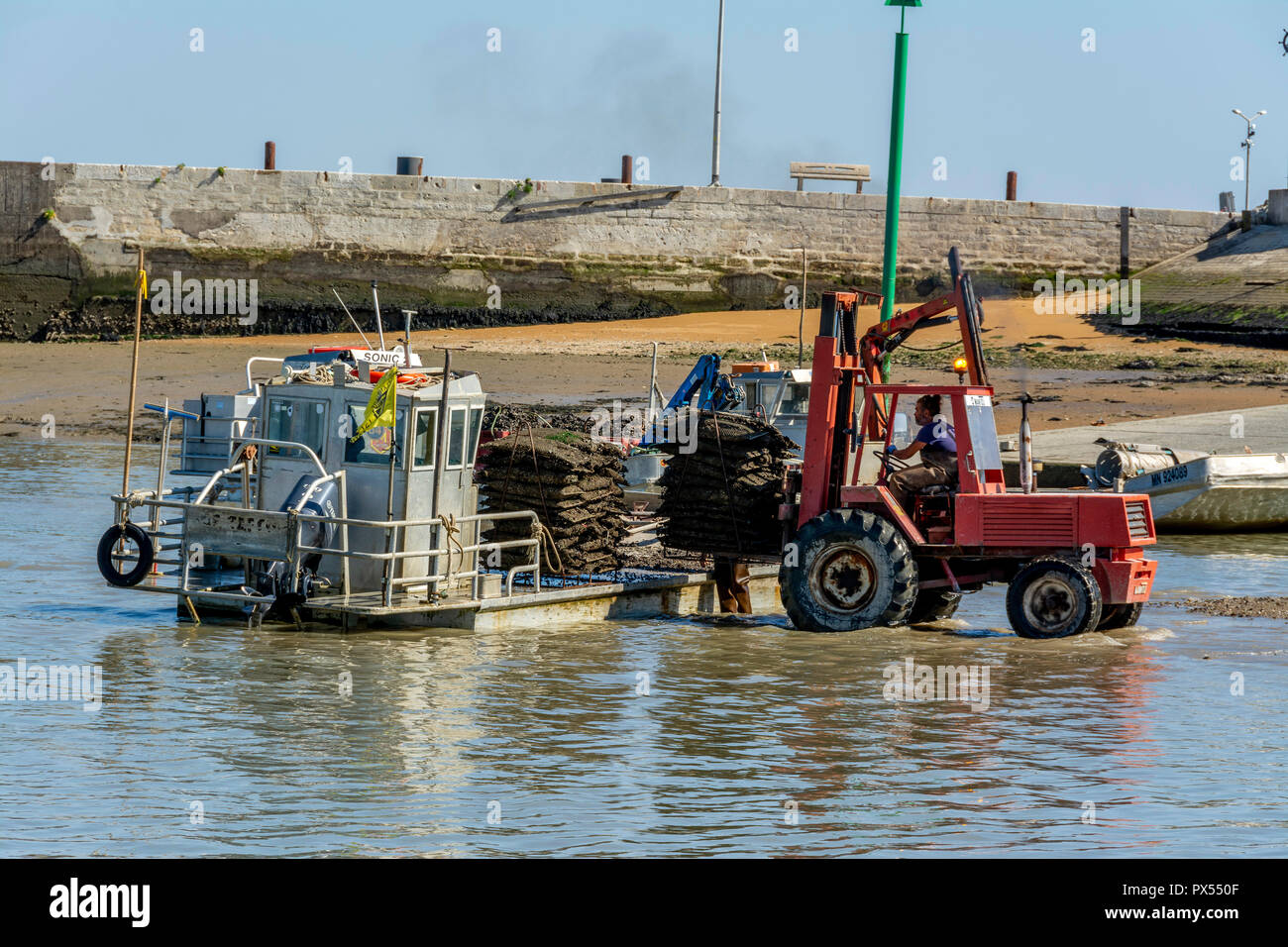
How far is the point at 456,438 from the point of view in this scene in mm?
15820

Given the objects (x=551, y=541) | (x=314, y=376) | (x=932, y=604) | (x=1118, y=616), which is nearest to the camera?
(x=1118, y=616)

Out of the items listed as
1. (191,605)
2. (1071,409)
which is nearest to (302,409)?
(191,605)

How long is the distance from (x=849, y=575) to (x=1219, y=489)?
9.51 m

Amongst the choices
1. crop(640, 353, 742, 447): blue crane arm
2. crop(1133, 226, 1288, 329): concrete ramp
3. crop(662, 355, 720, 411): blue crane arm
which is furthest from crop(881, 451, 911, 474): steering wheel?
crop(1133, 226, 1288, 329): concrete ramp

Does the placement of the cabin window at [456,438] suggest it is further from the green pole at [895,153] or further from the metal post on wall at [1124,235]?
the metal post on wall at [1124,235]

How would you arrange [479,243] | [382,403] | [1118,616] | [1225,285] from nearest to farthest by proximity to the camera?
[382,403], [1118,616], [1225,285], [479,243]

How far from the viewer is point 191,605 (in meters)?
15.4

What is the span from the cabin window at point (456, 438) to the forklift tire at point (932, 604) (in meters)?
4.68

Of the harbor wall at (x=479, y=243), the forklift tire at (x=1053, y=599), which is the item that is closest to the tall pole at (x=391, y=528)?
the forklift tire at (x=1053, y=599)

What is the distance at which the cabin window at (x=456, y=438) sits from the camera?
15677 millimetres

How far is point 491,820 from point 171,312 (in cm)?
3539

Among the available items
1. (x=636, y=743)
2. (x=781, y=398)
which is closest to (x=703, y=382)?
(x=781, y=398)

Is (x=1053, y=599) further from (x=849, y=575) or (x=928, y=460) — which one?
(x=849, y=575)

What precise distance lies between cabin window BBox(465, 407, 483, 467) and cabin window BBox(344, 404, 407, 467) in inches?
40.1
